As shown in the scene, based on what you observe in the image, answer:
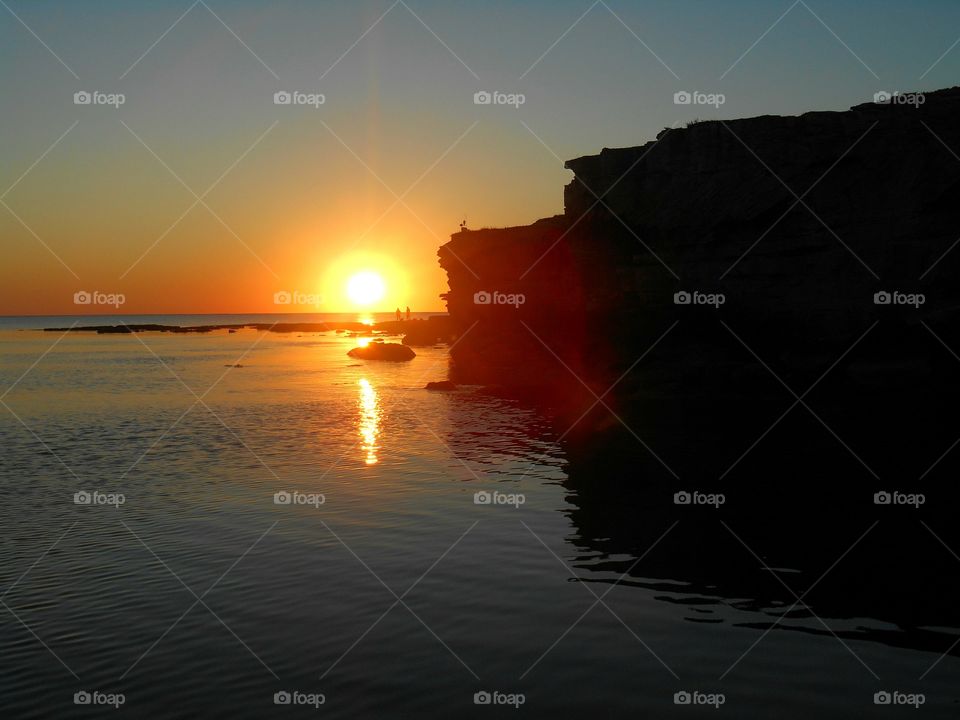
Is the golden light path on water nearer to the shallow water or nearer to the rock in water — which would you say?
the shallow water

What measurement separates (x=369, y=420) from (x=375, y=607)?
93.7 feet

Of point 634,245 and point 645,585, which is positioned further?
point 634,245

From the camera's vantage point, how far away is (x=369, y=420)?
4266cm

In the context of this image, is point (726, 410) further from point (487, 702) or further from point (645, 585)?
point (487, 702)

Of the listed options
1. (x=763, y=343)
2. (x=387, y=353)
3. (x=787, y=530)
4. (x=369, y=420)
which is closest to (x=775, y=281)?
(x=763, y=343)

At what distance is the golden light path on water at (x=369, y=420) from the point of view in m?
32.6

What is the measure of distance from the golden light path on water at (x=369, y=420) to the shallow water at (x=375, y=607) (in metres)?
2.07

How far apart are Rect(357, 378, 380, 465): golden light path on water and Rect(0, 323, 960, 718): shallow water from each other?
2.07 m

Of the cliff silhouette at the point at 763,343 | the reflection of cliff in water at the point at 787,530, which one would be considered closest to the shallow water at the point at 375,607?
the reflection of cliff in water at the point at 787,530

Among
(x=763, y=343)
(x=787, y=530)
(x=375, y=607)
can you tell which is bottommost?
(x=375, y=607)

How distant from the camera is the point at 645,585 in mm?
15820

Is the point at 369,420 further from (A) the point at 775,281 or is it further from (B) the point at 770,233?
(B) the point at 770,233

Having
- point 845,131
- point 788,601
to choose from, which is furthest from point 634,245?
point 788,601

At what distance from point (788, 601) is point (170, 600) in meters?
11.1
